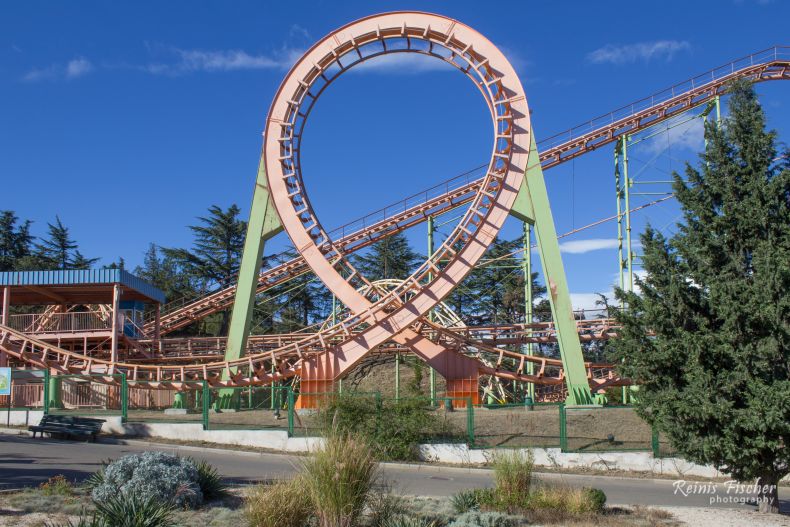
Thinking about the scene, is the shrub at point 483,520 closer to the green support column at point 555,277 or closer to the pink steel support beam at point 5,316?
the green support column at point 555,277

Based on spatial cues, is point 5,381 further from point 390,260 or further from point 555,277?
point 390,260

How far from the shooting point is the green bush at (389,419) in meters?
19.0

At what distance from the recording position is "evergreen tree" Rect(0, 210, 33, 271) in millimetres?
59906

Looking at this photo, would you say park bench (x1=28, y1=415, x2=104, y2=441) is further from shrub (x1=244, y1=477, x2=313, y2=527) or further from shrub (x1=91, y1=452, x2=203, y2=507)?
shrub (x1=244, y1=477, x2=313, y2=527)

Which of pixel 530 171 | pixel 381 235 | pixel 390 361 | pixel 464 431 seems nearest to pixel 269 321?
pixel 390 361

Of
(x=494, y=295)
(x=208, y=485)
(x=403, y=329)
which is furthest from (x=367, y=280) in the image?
(x=494, y=295)

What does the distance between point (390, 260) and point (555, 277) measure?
1528 inches

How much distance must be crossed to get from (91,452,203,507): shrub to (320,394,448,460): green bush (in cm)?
771

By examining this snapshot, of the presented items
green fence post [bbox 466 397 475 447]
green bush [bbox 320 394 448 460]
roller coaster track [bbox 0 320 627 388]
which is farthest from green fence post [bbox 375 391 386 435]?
roller coaster track [bbox 0 320 627 388]

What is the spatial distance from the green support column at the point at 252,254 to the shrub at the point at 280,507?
18.9 meters

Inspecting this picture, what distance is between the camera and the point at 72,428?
21.1 m

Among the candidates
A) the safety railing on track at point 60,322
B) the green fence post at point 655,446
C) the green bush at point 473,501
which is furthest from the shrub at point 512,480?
the safety railing on track at point 60,322

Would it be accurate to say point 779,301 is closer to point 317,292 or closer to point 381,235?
point 381,235

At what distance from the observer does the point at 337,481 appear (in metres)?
9.30
